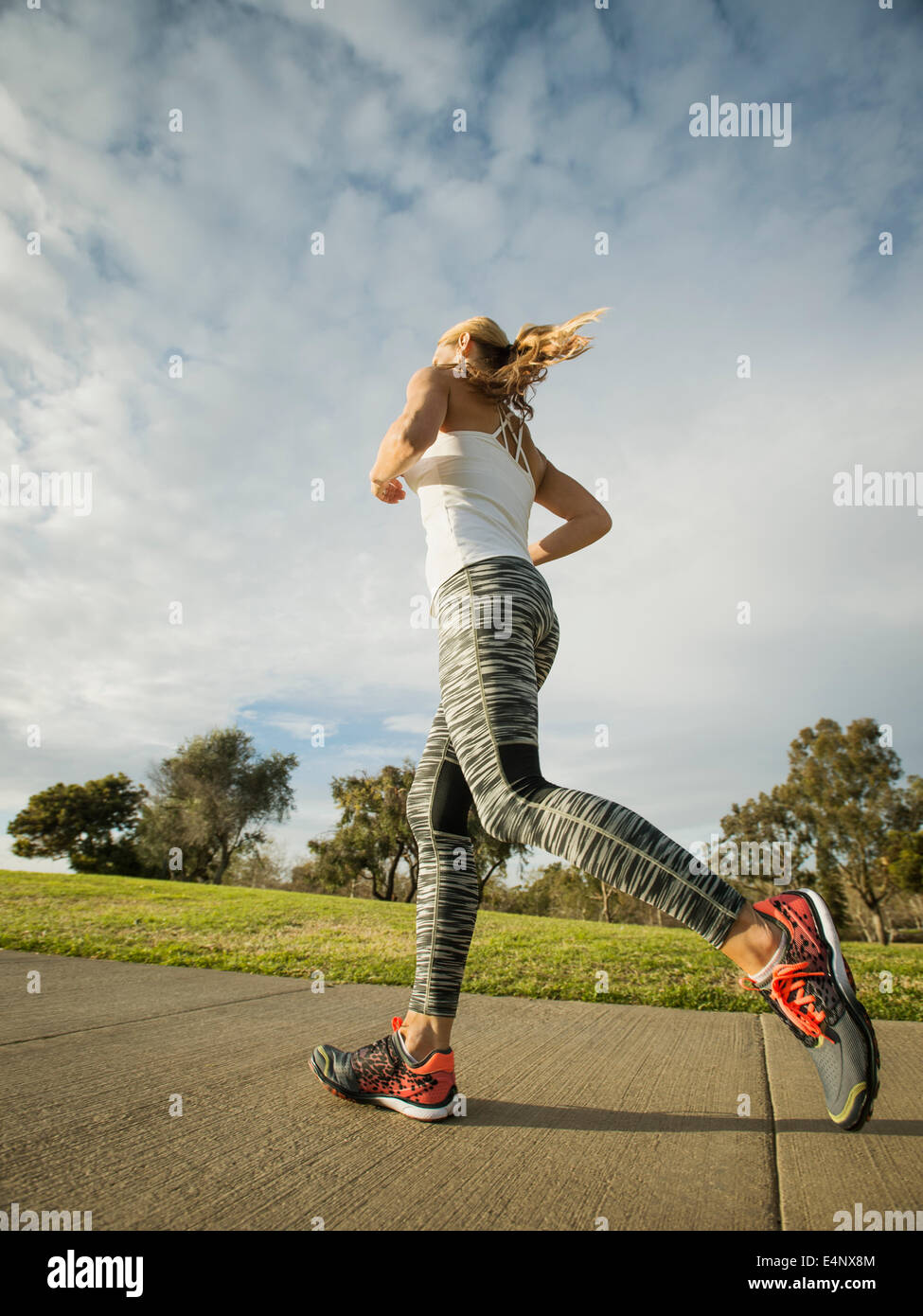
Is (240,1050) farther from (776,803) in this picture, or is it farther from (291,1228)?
(776,803)

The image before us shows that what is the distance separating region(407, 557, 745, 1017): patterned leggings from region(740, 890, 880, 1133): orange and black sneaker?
134mm

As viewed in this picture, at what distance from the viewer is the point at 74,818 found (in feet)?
94.6

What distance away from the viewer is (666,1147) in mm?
1459

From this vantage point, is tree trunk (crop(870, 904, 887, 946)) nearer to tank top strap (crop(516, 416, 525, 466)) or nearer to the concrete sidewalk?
the concrete sidewalk

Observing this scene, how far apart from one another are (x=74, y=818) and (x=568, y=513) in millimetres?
31738

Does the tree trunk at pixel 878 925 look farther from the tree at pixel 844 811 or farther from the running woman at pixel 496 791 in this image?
the running woman at pixel 496 791

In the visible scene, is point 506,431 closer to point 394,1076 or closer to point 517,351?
point 517,351

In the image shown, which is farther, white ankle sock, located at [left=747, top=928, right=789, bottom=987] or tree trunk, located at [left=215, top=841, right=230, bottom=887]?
tree trunk, located at [left=215, top=841, right=230, bottom=887]

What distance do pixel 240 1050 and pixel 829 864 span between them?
2478 centimetres

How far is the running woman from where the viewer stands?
127 cm

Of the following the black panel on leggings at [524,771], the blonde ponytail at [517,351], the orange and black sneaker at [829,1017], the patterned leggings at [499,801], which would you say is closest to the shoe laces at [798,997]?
the orange and black sneaker at [829,1017]

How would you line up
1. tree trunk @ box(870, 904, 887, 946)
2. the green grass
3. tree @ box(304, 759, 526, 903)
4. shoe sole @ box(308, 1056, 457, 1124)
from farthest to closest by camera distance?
tree @ box(304, 759, 526, 903)
tree trunk @ box(870, 904, 887, 946)
the green grass
shoe sole @ box(308, 1056, 457, 1124)

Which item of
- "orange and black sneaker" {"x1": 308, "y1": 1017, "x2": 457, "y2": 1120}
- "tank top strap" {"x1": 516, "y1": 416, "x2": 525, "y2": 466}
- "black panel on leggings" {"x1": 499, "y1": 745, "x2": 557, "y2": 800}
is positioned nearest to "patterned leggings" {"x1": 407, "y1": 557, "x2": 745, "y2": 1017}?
"black panel on leggings" {"x1": 499, "y1": 745, "x2": 557, "y2": 800}
